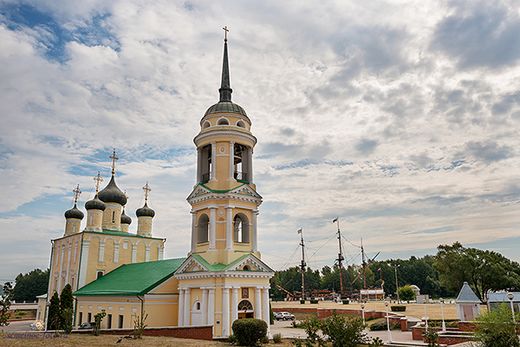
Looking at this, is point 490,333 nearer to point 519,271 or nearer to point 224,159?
point 224,159

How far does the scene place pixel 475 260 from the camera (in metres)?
45.6

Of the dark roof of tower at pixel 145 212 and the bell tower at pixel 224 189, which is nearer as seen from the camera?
the bell tower at pixel 224 189

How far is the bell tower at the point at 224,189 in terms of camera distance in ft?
96.5

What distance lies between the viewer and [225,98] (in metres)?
34.0

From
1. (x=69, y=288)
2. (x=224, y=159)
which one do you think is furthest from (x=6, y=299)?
(x=69, y=288)

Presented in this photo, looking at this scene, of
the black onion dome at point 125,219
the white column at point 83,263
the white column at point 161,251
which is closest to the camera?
the white column at point 83,263

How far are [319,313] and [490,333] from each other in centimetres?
3262

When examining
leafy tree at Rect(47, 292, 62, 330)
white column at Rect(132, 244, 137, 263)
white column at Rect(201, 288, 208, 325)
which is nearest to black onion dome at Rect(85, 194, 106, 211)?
white column at Rect(132, 244, 137, 263)

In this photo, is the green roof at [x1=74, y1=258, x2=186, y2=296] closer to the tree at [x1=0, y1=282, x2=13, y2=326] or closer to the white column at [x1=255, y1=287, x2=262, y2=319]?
the white column at [x1=255, y1=287, x2=262, y2=319]

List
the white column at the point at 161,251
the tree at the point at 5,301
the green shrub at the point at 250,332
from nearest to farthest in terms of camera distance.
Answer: the tree at the point at 5,301, the green shrub at the point at 250,332, the white column at the point at 161,251

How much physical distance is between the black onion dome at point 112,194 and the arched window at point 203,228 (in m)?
22.3

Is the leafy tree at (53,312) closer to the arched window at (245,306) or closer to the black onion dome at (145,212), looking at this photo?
the black onion dome at (145,212)

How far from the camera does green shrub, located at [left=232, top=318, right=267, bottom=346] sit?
22.0 m

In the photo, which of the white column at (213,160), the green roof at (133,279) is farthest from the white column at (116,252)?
the white column at (213,160)
